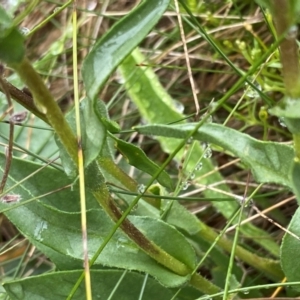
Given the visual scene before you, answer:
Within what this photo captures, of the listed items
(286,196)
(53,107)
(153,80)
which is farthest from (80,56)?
(53,107)

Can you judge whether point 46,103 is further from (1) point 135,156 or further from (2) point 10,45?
(1) point 135,156

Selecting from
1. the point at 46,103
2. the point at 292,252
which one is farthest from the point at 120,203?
the point at 46,103

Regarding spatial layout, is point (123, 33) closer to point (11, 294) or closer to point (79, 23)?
point (11, 294)

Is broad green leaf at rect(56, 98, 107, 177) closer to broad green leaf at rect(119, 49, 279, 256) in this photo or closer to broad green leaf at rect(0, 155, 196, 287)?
broad green leaf at rect(0, 155, 196, 287)

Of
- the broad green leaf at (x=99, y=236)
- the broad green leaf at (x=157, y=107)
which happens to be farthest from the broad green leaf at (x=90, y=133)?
the broad green leaf at (x=157, y=107)

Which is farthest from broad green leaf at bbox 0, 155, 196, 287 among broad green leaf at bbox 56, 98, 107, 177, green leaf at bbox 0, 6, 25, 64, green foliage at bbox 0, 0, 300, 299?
green leaf at bbox 0, 6, 25, 64

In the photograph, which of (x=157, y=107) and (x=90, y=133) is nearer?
(x=90, y=133)

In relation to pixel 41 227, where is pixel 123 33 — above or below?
above
